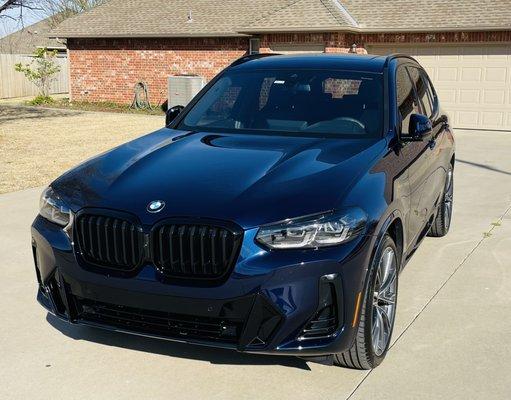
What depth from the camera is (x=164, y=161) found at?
162 inches

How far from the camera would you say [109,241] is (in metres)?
3.55

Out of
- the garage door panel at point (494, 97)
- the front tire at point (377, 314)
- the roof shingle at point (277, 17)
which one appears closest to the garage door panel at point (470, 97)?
the garage door panel at point (494, 97)

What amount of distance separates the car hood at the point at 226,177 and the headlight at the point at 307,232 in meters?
0.04

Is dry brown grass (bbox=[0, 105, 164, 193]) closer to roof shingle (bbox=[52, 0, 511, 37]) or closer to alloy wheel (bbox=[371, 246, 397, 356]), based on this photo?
roof shingle (bbox=[52, 0, 511, 37])

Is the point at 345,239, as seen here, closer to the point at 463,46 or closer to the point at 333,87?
the point at 333,87

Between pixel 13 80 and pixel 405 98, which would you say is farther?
pixel 13 80

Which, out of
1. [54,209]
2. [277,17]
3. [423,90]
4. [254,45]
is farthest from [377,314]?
[254,45]

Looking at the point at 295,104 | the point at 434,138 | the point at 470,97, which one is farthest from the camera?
the point at 470,97

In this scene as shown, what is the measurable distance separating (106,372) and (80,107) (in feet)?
69.1

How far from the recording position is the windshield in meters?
4.78

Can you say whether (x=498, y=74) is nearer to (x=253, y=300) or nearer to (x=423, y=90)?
(x=423, y=90)

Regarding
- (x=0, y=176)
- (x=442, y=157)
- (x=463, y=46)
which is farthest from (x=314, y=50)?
(x=442, y=157)

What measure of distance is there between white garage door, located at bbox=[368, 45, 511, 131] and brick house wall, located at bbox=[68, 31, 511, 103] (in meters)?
1.72

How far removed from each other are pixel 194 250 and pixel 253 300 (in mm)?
393
